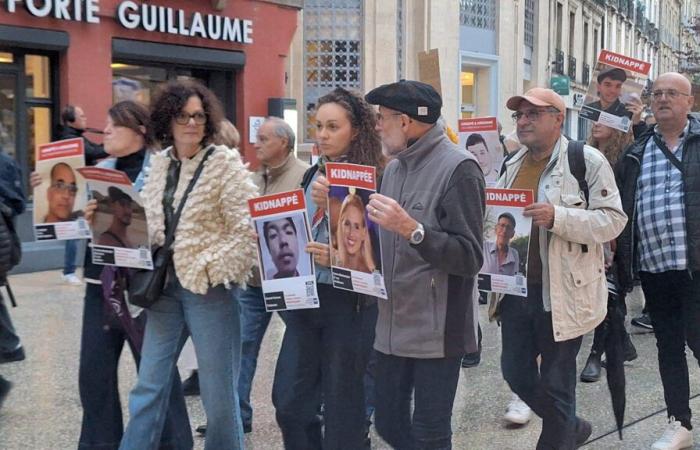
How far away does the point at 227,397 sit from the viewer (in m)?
3.74

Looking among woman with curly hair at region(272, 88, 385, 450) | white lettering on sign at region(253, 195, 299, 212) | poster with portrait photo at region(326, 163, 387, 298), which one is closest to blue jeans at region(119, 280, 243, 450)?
woman with curly hair at region(272, 88, 385, 450)

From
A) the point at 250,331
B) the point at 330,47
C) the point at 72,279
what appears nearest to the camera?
the point at 250,331

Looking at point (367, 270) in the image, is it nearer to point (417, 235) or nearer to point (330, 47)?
point (417, 235)

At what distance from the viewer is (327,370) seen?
3.72 m

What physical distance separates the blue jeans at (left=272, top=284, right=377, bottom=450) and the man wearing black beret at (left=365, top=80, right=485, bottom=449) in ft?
0.72

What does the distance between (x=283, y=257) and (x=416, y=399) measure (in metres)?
0.79

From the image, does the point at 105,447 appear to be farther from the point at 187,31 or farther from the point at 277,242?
the point at 187,31

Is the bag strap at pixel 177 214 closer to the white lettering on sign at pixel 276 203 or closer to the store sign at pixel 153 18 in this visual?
the white lettering on sign at pixel 276 203

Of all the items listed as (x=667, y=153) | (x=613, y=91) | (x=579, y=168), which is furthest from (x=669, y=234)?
(x=613, y=91)

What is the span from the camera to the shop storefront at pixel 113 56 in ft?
36.8

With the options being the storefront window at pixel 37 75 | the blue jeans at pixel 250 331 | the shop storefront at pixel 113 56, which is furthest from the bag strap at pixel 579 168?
the storefront window at pixel 37 75

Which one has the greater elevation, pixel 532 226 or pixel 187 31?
pixel 187 31

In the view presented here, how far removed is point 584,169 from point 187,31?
9.97 meters

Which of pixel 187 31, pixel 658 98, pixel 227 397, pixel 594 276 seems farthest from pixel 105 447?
pixel 187 31
